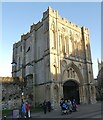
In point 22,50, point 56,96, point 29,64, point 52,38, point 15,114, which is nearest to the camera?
point 15,114

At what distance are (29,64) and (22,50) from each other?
6.28 meters

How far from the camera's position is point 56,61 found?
32625mm

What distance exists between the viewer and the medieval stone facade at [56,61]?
1265 inches

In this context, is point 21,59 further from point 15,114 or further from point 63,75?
point 15,114

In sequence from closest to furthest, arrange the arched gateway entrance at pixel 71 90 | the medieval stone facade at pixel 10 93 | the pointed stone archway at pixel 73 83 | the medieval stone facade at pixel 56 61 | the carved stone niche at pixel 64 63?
the medieval stone facade at pixel 56 61 < the medieval stone facade at pixel 10 93 < the carved stone niche at pixel 64 63 < the pointed stone archway at pixel 73 83 < the arched gateway entrance at pixel 71 90

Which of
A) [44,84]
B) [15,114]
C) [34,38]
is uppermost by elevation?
[34,38]

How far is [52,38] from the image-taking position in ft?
110

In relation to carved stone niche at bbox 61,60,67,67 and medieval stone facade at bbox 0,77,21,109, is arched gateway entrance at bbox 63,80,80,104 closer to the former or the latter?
carved stone niche at bbox 61,60,67,67

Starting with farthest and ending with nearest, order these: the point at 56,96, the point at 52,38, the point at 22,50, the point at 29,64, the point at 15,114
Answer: the point at 22,50
the point at 29,64
the point at 52,38
the point at 56,96
the point at 15,114

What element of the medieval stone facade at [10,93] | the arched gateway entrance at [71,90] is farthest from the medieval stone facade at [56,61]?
the medieval stone facade at [10,93]

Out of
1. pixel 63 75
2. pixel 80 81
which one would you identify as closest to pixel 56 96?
pixel 63 75

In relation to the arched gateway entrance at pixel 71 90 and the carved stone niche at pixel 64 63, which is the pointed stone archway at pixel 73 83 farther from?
the carved stone niche at pixel 64 63

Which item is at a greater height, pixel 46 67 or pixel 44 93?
pixel 46 67

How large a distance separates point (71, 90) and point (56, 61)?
9601 mm
